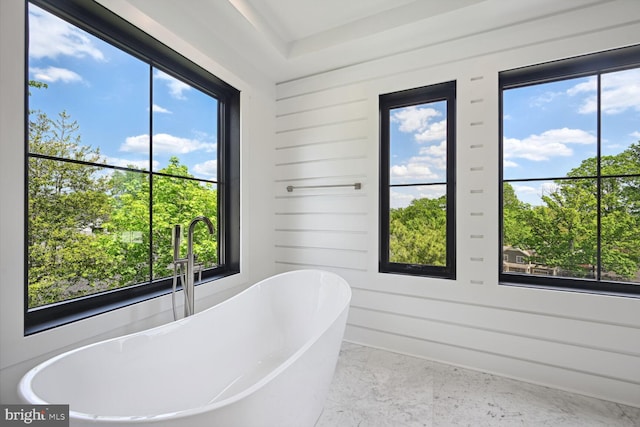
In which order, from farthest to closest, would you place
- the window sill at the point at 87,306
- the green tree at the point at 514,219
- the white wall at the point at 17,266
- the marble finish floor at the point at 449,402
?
the green tree at the point at 514,219
the marble finish floor at the point at 449,402
the window sill at the point at 87,306
the white wall at the point at 17,266

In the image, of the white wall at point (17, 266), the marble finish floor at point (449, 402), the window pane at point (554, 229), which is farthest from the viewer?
the window pane at point (554, 229)

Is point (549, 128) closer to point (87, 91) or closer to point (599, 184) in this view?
point (599, 184)

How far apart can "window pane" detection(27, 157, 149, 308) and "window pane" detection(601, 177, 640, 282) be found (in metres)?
2.80

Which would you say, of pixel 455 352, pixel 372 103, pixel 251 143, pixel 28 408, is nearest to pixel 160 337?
pixel 28 408

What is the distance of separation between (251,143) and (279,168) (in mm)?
400

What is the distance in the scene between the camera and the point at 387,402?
1.67 m

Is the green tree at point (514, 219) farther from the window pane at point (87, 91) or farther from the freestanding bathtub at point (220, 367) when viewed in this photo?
the window pane at point (87, 91)

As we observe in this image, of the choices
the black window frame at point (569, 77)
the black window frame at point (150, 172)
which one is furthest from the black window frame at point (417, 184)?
the black window frame at point (150, 172)

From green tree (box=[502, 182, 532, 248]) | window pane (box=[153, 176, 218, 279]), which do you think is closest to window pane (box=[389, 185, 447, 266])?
green tree (box=[502, 182, 532, 248])

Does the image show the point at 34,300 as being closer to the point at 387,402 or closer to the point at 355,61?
the point at 387,402

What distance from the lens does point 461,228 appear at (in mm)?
2084

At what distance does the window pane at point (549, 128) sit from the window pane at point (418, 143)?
1.38 ft

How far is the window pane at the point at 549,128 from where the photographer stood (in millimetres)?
1854

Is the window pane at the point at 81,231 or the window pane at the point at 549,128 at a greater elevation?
the window pane at the point at 549,128
